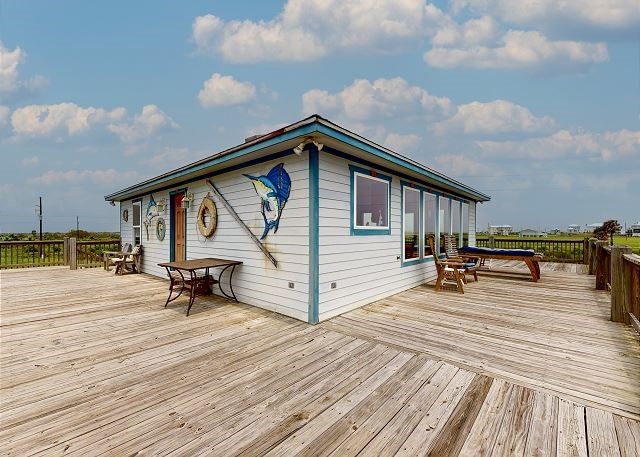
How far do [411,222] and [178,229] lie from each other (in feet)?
18.0

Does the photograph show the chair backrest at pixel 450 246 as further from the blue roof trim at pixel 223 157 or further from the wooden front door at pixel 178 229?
the wooden front door at pixel 178 229

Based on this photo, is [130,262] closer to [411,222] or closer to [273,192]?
[273,192]

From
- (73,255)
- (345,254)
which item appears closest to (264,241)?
(345,254)

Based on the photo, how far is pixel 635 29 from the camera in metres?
8.24

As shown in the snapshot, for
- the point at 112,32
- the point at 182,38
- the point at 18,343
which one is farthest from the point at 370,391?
the point at 112,32

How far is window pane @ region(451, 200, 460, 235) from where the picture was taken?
26.8ft

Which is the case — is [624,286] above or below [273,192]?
below

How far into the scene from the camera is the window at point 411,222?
19.6 ft

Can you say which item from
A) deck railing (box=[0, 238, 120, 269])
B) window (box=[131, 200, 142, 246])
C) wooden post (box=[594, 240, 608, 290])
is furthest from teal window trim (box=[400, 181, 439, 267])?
deck railing (box=[0, 238, 120, 269])

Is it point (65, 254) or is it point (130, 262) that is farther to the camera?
point (65, 254)

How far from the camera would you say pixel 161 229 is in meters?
7.68

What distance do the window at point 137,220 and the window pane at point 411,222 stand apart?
7.71 metres

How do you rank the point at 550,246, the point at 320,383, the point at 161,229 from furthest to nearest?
the point at 550,246 → the point at 161,229 → the point at 320,383

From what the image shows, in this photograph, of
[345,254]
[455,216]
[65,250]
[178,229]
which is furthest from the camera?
[65,250]
